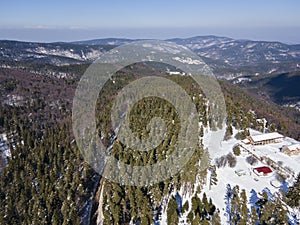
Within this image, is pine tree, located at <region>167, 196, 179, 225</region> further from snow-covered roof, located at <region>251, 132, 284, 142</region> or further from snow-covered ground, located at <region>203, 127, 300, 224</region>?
snow-covered roof, located at <region>251, 132, 284, 142</region>

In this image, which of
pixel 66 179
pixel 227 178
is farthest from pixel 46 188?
pixel 227 178

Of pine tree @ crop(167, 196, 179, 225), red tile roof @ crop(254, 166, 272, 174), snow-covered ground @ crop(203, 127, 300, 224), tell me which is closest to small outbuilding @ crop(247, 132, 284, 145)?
snow-covered ground @ crop(203, 127, 300, 224)

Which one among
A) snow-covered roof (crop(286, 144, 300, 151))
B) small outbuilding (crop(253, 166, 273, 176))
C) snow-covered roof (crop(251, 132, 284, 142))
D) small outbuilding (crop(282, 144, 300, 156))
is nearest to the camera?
small outbuilding (crop(253, 166, 273, 176))

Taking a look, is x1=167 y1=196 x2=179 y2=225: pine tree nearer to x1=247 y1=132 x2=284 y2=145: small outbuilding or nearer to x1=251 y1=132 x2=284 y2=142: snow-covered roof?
x1=247 y1=132 x2=284 y2=145: small outbuilding

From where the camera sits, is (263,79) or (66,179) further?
(263,79)

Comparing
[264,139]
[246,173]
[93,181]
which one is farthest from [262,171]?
[93,181]

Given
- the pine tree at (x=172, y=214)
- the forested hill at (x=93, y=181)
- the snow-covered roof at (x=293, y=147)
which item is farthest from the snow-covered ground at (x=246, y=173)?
the pine tree at (x=172, y=214)

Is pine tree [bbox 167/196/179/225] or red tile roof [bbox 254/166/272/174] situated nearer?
pine tree [bbox 167/196/179/225]

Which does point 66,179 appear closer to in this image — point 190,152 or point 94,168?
point 94,168

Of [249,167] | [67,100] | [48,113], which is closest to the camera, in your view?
[249,167]

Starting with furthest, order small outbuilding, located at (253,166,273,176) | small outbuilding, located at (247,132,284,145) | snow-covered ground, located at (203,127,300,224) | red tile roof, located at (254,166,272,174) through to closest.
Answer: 1. small outbuilding, located at (247,132,284,145)
2. red tile roof, located at (254,166,272,174)
3. small outbuilding, located at (253,166,273,176)
4. snow-covered ground, located at (203,127,300,224)

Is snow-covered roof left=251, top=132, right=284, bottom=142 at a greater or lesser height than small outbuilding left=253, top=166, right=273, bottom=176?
greater
